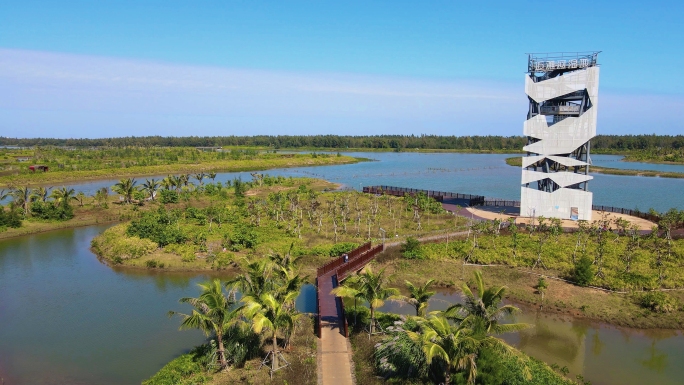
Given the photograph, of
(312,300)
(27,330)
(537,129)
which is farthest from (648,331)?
(27,330)

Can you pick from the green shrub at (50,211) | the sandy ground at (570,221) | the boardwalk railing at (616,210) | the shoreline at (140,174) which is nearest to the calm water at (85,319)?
the green shrub at (50,211)

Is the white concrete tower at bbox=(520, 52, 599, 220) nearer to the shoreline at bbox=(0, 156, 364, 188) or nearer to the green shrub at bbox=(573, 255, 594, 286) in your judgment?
the green shrub at bbox=(573, 255, 594, 286)

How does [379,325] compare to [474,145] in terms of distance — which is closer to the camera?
[379,325]

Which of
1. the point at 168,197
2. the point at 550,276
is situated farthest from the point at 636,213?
the point at 168,197

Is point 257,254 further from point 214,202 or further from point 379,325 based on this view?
point 214,202

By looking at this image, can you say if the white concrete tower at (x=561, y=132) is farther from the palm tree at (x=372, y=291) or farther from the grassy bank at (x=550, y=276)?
the palm tree at (x=372, y=291)

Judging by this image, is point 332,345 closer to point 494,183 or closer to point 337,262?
point 337,262
